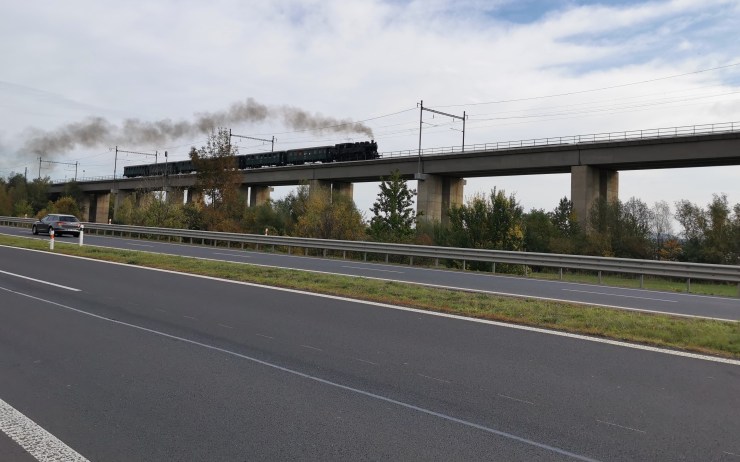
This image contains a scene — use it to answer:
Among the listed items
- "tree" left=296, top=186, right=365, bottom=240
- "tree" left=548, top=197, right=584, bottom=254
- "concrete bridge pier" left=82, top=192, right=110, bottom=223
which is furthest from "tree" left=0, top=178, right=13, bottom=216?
"tree" left=548, top=197, right=584, bottom=254

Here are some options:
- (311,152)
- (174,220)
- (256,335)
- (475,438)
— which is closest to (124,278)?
(256,335)

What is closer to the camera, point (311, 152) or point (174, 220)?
point (174, 220)

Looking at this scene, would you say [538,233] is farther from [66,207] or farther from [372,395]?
[66,207]

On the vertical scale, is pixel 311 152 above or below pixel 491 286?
above

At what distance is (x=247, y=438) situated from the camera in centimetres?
418

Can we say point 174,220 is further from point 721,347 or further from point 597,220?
point 721,347

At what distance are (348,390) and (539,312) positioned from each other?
5.19m

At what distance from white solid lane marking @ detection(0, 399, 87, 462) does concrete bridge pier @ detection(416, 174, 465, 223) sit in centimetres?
4974

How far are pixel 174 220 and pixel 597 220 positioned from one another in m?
32.1

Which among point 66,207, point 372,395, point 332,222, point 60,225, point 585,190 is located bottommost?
point 372,395

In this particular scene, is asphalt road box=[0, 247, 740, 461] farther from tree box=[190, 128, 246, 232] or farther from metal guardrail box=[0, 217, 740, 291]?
tree box=[190, 128, 246, 232]

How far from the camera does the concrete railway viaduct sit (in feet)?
128

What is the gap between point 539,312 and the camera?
376 inches

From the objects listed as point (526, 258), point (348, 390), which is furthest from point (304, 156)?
point (348, 390)
